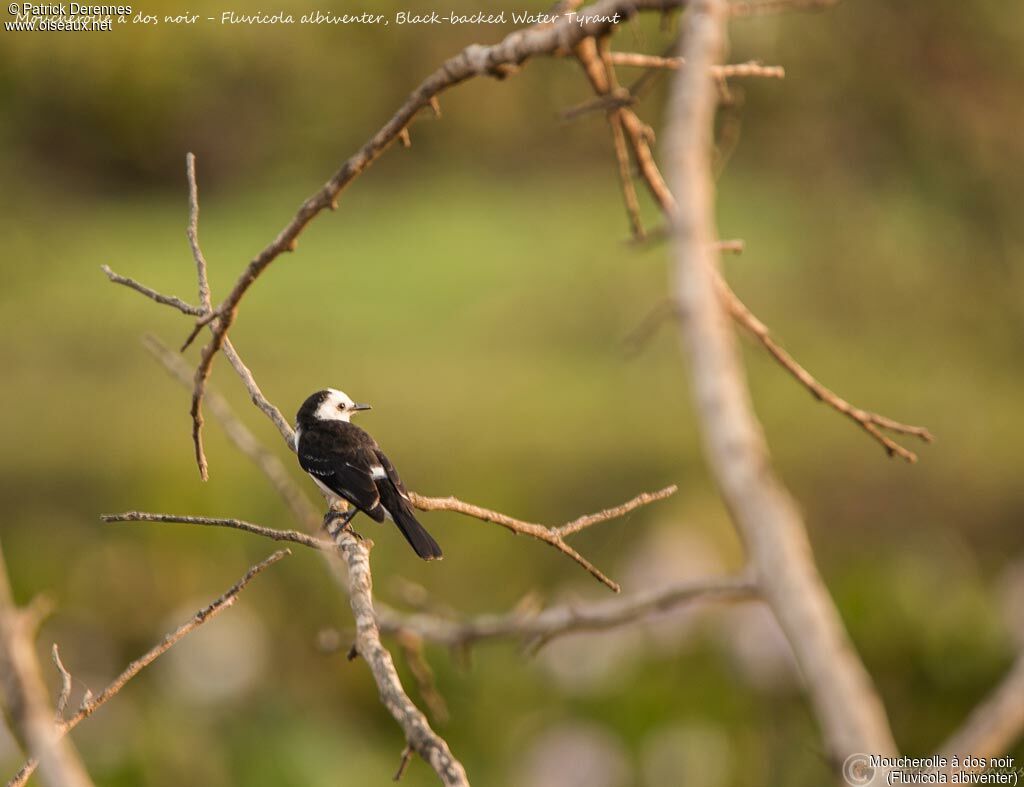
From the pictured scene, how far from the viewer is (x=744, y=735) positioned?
445 cm

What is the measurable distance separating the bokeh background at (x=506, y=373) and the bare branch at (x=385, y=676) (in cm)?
41

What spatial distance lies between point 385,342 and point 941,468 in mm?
5472

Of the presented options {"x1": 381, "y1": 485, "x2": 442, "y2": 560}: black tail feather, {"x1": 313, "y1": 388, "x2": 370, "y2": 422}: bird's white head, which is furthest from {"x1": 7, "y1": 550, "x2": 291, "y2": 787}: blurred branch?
{"x1": 313, "y1": 388, "x2": 370, "y2": 422}: bird's white head

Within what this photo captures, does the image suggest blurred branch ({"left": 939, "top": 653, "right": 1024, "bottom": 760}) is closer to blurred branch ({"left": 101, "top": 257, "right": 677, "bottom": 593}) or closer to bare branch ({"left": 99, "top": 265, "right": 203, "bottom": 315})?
blurred branch ({"left": 101, "top": 257, "right": 677, "bottom": 593})

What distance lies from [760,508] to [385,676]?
2.03 ft

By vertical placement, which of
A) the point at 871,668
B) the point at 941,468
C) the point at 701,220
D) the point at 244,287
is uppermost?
the point at 701,220

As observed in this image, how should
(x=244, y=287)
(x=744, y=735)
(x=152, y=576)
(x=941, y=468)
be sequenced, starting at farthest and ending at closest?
(x=941, y=468), (x=152, y=576), (x=744, y=735), (x=244, y=287)

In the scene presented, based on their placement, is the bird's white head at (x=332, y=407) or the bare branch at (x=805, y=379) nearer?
the bare branch at (x=805, y=379)

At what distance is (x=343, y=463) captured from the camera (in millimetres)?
2566

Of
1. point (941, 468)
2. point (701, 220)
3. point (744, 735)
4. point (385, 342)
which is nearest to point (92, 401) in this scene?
point (385, 342)

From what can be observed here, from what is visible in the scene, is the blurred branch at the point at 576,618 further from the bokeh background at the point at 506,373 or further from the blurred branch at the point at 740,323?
the blurred branch at the point at 740,323

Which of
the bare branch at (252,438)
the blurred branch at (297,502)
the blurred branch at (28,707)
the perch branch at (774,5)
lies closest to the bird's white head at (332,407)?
the blurred branch at (297,502)

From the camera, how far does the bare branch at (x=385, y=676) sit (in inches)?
40.0

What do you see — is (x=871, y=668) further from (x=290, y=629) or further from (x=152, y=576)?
(x=152, y=576)
